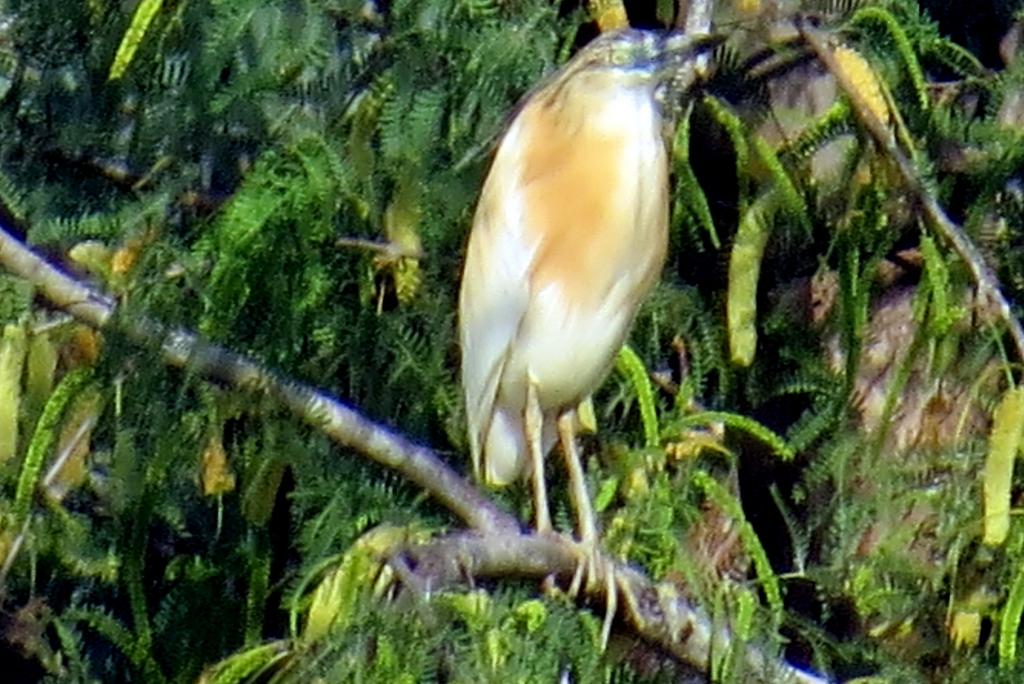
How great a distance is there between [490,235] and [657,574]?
0.45 meters

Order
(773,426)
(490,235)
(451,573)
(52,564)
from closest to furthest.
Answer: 1. (451,573)
2. (490,235)
3. (52,564)
4. (773,426)

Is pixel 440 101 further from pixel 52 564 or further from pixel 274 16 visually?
pixel 52 564

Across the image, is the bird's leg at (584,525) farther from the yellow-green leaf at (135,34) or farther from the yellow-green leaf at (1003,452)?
the yellow-green leaf at (135,34)

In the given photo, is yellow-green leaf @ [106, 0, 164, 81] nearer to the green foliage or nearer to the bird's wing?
the green foliage

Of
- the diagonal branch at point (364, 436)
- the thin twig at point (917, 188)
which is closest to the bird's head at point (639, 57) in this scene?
the thin twig at point (917, 188)

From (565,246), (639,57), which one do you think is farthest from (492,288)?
(639,57)

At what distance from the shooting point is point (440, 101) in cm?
264

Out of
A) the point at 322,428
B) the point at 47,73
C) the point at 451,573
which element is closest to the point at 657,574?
the point at 322,428

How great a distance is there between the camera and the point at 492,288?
8.82 feet

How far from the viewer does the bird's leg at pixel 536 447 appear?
266cm

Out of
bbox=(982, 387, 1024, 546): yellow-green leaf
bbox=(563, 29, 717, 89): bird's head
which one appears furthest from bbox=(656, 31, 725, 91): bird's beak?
bbox=(982, 387, 1024, 546): yellow-green leaf

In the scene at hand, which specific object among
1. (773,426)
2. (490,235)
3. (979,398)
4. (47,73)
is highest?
(47,73)

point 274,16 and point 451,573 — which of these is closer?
point 451,573

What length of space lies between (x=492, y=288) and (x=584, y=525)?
31 cm
